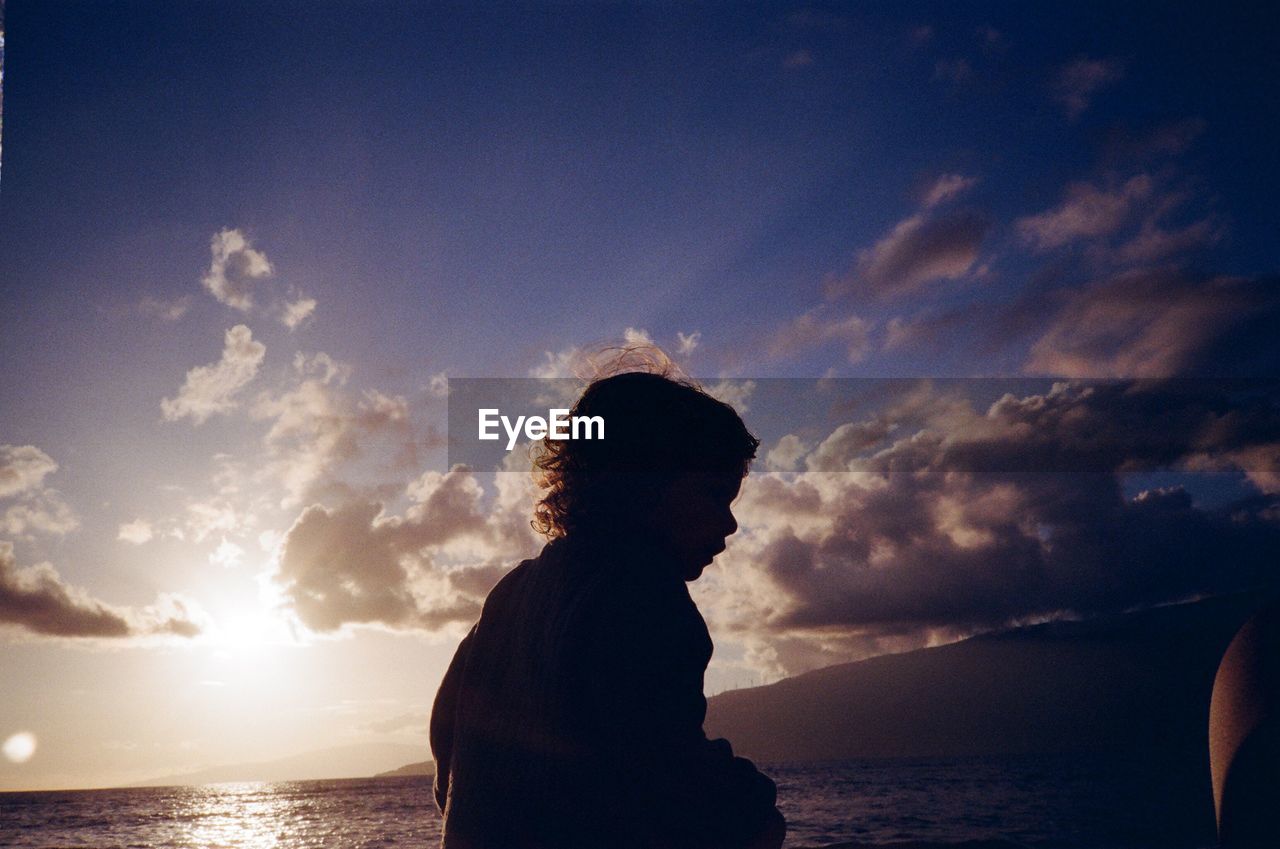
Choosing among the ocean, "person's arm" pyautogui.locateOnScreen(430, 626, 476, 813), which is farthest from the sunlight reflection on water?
"person's arm" pyautogui.locateOnScreen(430, 626, 476, 813)

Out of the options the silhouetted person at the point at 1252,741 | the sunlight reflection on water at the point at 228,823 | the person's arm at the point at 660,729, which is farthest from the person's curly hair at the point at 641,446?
the sunlight reflection on water at the point at 228,823

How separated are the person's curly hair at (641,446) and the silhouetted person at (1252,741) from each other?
33.5 inches

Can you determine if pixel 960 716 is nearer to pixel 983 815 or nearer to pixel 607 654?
pixel 983 815

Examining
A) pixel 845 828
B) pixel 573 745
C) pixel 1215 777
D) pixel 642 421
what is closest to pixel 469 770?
pixel 573 745

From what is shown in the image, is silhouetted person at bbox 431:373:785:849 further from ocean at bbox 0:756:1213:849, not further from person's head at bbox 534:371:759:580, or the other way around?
ocean at bbox 0:756:1213:849

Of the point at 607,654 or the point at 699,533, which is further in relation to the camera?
the point at 699,533

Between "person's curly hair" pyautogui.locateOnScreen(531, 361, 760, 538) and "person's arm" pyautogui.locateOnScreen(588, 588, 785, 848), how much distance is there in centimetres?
23

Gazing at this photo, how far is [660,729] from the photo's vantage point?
2.93 ft

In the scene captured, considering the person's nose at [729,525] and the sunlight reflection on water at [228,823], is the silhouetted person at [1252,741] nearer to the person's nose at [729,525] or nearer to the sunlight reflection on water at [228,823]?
the person's nose at [729,525]

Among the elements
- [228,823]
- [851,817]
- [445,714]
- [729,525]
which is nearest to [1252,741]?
[729,525]

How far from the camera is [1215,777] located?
1200mm

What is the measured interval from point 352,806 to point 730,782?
198ft

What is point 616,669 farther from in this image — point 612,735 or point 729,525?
point 729,525

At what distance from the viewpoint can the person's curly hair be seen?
115 centimetres
